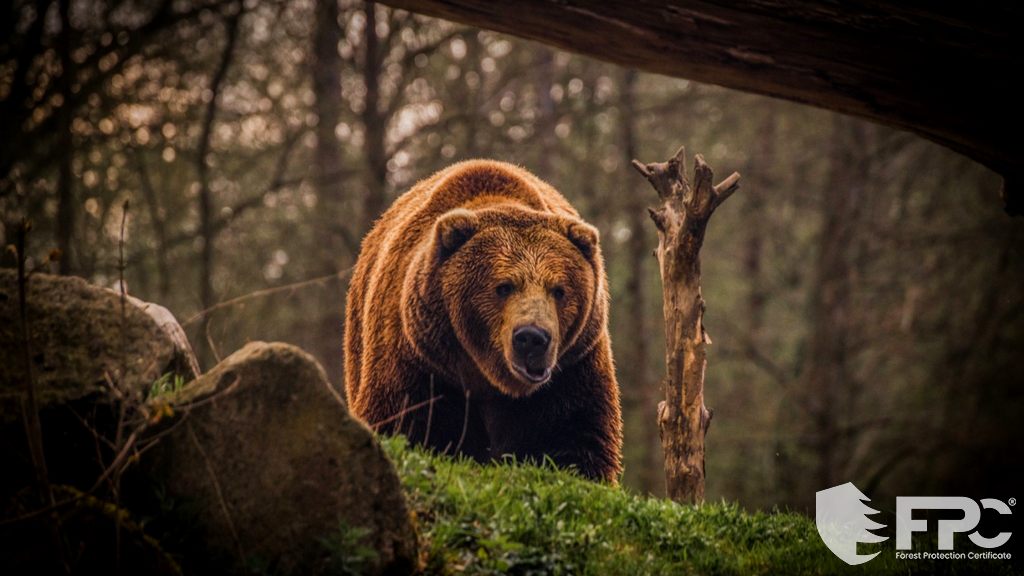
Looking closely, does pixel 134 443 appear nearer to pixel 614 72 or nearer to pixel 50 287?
pixel 50 287

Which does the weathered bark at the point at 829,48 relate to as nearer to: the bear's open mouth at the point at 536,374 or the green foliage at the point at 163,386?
the bear's open mouth at the point at 536,374

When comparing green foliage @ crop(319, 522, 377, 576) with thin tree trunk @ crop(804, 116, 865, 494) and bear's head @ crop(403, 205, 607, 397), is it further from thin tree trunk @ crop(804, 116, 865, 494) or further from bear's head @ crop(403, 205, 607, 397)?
thin tree trunk @ crop(804, 116, 865, 494)

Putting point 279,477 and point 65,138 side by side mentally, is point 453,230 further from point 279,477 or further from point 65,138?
point 65,138

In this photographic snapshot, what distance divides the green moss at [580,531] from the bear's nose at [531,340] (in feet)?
2.26

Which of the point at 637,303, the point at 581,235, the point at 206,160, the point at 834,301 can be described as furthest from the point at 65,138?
the point at 834,301

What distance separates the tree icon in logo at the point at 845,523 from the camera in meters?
5.57

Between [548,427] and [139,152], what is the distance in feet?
24.6

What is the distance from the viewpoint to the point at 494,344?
621cm

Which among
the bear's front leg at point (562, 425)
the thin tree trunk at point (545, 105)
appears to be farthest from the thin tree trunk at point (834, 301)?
the bear's front leg at point (562, 425)

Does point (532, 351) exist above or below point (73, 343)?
below

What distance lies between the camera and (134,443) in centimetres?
390

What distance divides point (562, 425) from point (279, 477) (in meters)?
2.84

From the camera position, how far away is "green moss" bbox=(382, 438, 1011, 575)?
4469mm

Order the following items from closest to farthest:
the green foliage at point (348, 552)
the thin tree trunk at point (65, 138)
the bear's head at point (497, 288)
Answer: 1. the green foliage at point (348, 552)
2. the bear's head at point (497, 288)
3. the thin tree trunk at point (65, 138)
